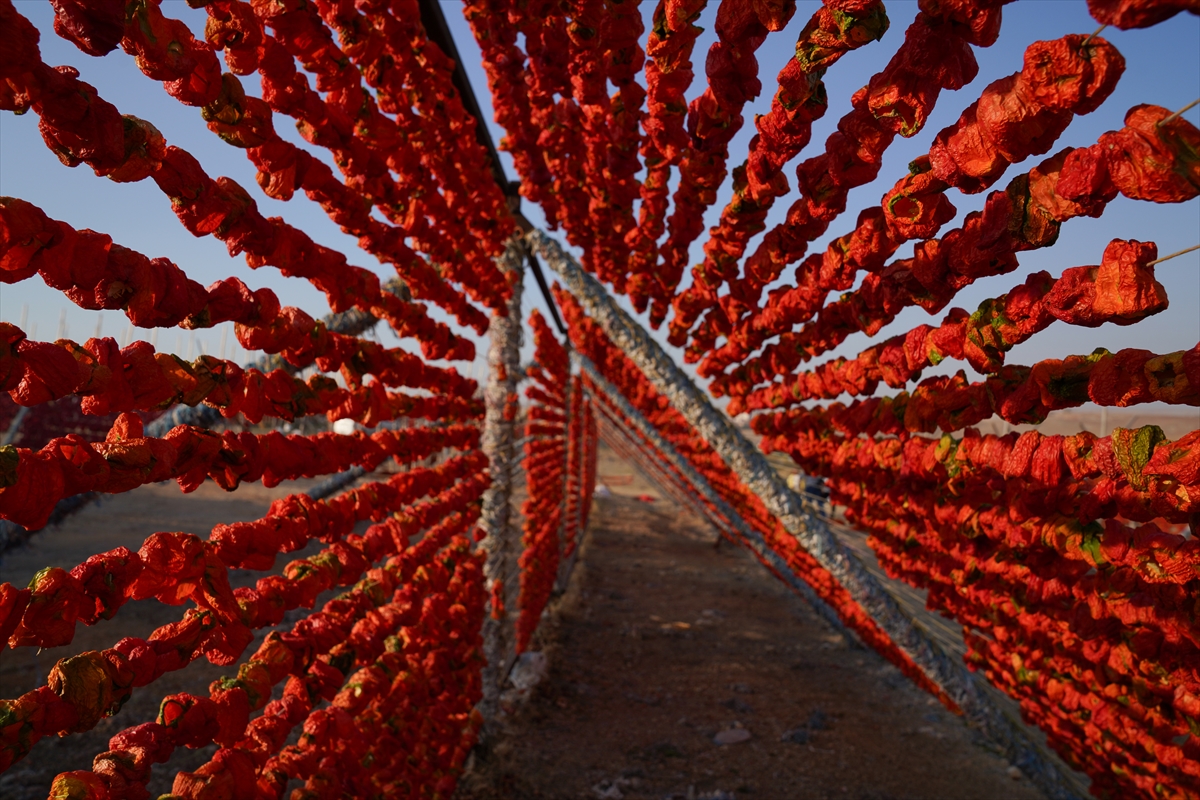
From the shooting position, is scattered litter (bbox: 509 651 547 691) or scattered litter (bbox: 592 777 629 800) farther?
scattered litter (bbox: 509 651 547 691)

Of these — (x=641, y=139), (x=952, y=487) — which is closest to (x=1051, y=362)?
(x=952, y=487)

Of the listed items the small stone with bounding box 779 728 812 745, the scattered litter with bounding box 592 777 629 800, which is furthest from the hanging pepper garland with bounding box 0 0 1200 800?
the small stone with bounding box 779 728 812 745

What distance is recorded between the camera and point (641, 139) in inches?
84.0

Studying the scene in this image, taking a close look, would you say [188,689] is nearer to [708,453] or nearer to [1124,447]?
[708,453]

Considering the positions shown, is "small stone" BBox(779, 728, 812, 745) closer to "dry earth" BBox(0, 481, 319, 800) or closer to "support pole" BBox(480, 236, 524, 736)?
"support pole" BBox(480, 236, 524, 736)

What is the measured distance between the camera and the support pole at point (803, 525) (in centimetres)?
293

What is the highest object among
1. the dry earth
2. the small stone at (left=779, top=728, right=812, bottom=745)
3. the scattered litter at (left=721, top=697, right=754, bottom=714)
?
the dry earth

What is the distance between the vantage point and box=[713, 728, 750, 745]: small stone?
4852mm

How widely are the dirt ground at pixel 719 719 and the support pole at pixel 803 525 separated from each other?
3.62ft

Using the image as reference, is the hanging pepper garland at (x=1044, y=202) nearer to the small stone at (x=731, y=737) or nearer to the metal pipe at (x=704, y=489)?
the metal pipe at (x=704, y=489)

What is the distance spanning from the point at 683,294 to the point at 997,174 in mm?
2049

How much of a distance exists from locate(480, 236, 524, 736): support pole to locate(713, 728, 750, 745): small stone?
1.94 meters

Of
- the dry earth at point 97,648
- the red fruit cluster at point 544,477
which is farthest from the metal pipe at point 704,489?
the dry earth at point 97,648

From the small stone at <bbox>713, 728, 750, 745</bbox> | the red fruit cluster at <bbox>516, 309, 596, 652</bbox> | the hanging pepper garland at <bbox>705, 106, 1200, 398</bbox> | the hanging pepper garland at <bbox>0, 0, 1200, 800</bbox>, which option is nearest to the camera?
the hanging pepper garland at <bbox>705, 106, 1200, 398</bbox>
